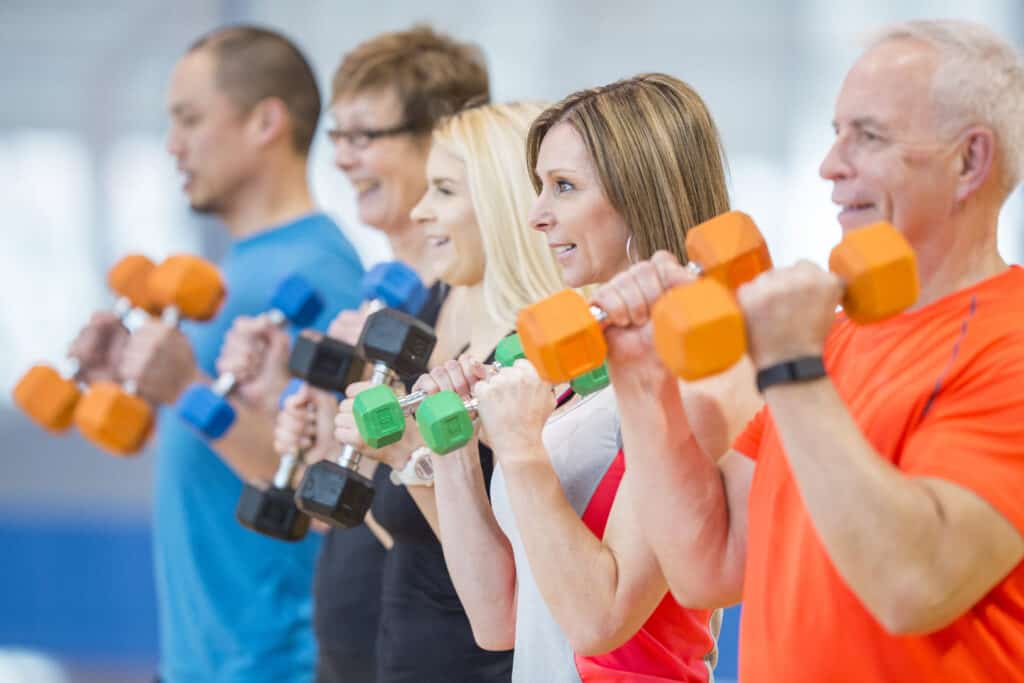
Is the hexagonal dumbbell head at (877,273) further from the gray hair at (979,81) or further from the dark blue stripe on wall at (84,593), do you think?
the dark blue stripe on wall at (84,593)

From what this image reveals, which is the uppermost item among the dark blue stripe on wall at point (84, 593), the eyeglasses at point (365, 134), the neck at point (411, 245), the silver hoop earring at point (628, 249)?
the silver hoop earring at point (628, 249)

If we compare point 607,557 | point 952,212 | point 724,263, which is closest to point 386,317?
point 607,557

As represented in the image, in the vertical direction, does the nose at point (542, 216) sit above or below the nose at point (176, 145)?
above

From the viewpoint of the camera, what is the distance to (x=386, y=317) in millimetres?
1967

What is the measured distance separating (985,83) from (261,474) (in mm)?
1903

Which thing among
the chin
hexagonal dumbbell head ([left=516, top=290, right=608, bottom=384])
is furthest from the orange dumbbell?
the chin

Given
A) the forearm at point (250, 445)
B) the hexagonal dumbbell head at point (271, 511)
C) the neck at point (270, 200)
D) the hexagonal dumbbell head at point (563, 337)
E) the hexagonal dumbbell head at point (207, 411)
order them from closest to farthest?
the hexagonal dumbbell head at point (563, 337), the hexagonal dumbbell head at point (271, 511), the hexagonal dumbbell head at point (207, 411), the forearm at point (250, 445), the neck at point (270, 200)

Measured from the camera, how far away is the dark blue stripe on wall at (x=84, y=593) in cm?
502

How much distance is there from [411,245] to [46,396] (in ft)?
3.18

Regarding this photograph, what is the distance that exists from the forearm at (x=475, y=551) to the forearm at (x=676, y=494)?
38 centimetres

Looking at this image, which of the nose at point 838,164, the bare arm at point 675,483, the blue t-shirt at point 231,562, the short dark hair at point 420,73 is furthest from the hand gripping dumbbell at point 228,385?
the nose at point 838,164

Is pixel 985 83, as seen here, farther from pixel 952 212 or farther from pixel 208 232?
pixel 208 232

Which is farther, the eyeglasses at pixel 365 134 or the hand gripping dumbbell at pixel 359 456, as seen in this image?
the eyeglasses at pixel 365 134

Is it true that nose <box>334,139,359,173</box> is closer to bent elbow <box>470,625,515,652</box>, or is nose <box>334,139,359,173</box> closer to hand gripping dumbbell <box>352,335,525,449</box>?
hand gripping dumbbell <box>352,335,525,449</box>
